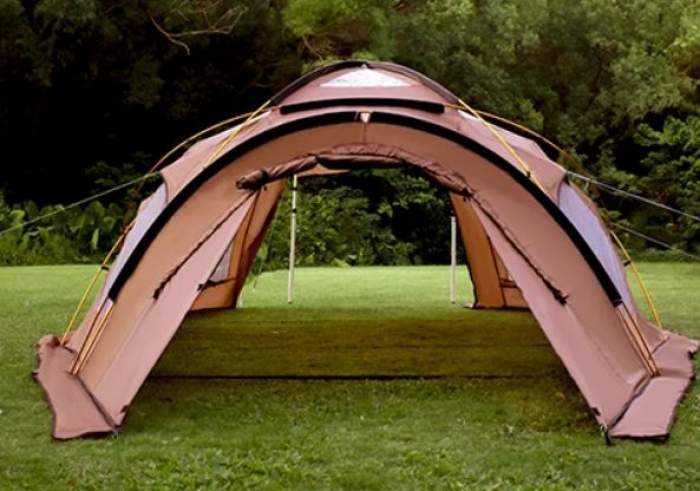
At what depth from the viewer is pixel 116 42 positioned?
15820 mm

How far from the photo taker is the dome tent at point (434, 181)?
4.28 metres

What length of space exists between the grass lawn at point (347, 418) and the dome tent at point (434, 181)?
0.16 metres

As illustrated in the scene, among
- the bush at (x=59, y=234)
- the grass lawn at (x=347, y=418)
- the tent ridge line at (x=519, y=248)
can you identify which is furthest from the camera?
the bush at (x=59, y=234)

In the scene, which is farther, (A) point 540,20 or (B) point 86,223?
(A) point 540,20

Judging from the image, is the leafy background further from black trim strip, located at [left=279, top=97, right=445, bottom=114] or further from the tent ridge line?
the tent ridge line

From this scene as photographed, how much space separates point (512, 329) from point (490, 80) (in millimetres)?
11105

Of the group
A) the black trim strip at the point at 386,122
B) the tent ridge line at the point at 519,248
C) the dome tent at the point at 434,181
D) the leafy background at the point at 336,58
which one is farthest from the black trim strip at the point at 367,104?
the leafy background at the point at 336,58

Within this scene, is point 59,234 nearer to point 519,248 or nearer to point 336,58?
point 336,58

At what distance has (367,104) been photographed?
5184mm

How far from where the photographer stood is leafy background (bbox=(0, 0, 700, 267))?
51.8ft

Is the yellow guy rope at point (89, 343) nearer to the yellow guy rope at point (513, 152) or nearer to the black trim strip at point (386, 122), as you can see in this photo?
the black trim strip at point (386, 122)

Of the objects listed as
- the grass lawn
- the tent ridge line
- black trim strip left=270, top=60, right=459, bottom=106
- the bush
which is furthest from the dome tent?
the bush

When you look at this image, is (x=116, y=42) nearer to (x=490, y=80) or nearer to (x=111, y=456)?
(x=490, y=80)

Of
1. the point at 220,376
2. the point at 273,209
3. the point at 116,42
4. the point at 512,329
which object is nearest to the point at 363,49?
the point at 116,42
